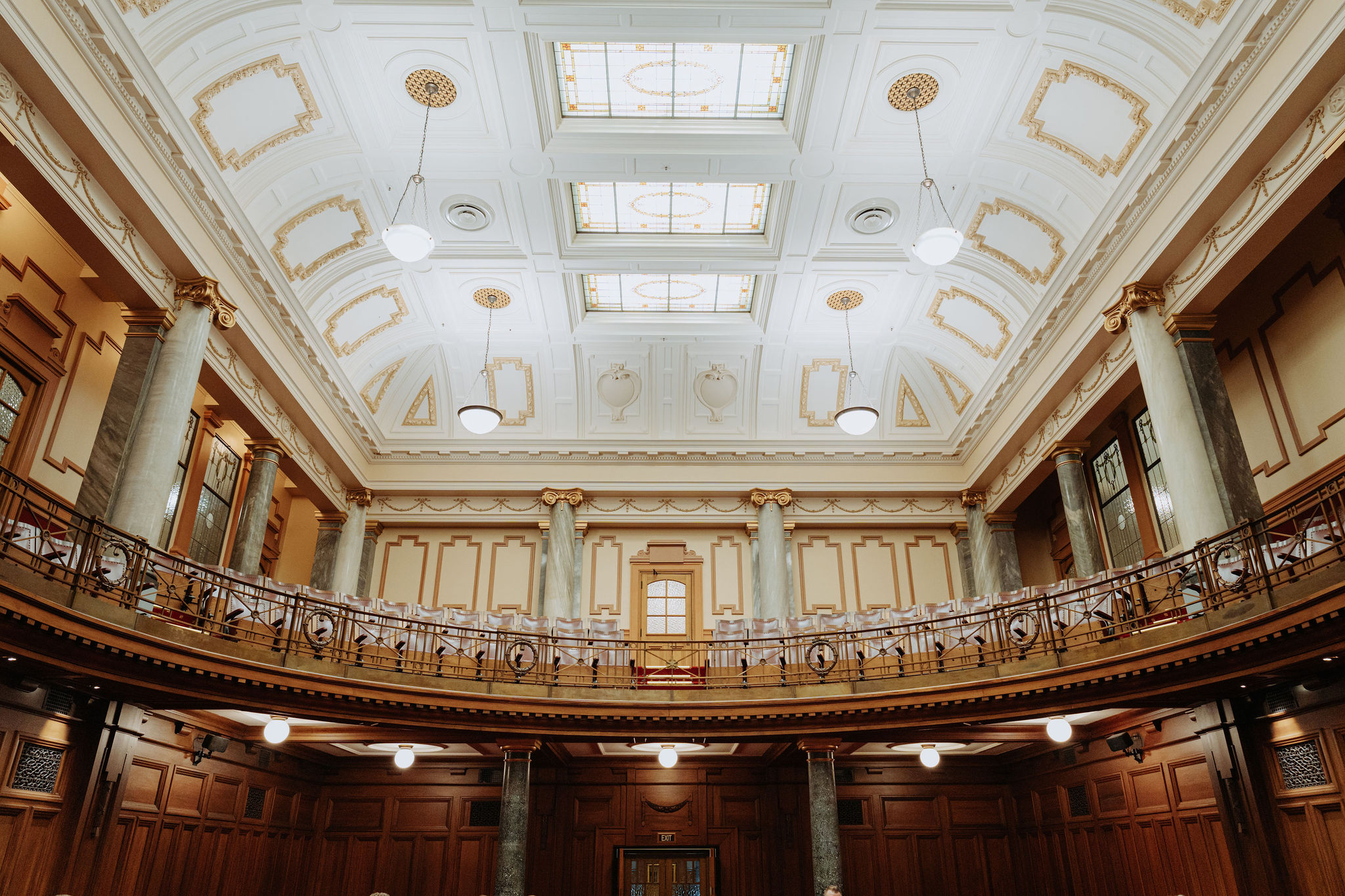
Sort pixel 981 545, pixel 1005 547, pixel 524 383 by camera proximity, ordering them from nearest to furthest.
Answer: pixel 1005 547 → pixel 981 545 → pixel 524 383

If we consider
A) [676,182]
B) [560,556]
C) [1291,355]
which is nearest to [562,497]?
[560,556]

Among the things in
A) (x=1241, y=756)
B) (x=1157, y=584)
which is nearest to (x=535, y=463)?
(x=1157, y=584)

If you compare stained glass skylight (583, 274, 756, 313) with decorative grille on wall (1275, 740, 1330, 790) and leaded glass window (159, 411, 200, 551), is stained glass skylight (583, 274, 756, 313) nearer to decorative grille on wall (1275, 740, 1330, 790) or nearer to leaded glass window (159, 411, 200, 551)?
leaded glass window (159, 411, 200, 551)

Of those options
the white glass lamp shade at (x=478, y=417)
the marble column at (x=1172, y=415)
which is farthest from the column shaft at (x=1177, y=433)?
the white glass lamp shade at (x=478, y=417)

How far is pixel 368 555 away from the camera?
16141mm

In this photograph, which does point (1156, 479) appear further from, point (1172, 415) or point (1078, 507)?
point (1172, 415)

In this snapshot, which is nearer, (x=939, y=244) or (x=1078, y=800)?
(x=939, y=244)

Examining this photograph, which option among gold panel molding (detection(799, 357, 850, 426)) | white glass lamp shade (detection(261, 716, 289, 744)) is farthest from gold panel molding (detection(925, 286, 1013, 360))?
white glass lamp shade (detection(261, 716, 289, 744))

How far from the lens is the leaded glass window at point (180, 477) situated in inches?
483

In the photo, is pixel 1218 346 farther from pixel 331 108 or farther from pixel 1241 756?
pixel 331 108

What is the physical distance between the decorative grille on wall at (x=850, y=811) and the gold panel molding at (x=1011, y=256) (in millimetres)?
7989

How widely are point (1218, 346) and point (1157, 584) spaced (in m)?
3.23

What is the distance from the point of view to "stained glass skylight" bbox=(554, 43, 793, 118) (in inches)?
397

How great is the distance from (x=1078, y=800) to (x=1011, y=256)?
746cm
